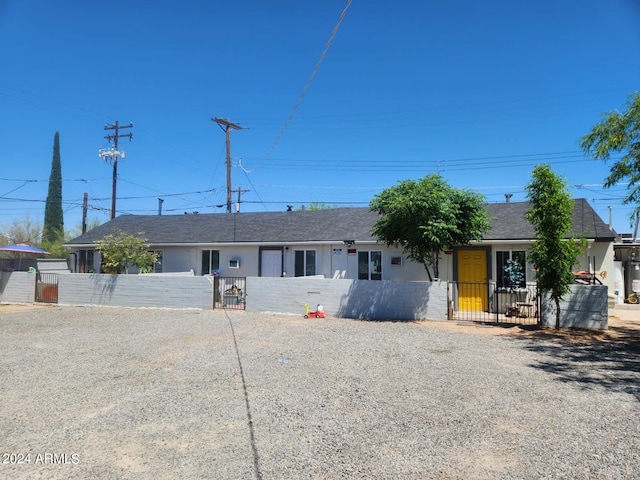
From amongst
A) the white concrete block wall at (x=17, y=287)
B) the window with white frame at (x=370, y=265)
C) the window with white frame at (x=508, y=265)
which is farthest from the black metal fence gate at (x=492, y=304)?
the white concrete block wall at (x=17, y=287)

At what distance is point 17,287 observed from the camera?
1744 centimetres

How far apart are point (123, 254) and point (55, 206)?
3813 centimetres

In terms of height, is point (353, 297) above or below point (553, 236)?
below

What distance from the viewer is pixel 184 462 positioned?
12.0ft

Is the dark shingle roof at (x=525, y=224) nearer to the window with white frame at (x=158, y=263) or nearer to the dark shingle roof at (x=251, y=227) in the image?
the dark shingle roof at (x=251, y=227)

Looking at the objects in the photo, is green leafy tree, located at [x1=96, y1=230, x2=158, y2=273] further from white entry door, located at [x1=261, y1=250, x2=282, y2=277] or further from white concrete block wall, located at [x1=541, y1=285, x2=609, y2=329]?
white concrete block wall, located at [x1=541, y1=285, x2=609, y2=329]

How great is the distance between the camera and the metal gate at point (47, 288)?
1677cm

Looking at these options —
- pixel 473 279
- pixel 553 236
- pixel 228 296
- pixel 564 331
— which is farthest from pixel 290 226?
pixel 564 331

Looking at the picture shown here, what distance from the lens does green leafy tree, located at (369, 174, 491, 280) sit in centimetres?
1209

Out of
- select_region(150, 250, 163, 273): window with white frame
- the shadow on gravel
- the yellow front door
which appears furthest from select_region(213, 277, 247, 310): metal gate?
the shadow on gravel

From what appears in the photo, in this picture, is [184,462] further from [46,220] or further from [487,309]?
[46,220]

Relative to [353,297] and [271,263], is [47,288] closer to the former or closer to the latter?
[271,263]

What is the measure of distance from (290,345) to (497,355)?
419 centimetres

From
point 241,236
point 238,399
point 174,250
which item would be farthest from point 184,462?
point 174,250
